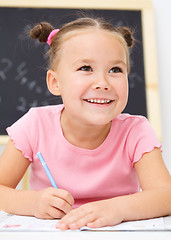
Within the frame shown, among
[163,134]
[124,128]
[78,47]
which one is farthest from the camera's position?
[163,134]

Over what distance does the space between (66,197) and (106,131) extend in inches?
15.1

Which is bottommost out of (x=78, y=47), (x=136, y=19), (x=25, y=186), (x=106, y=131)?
(x=25, y=186)

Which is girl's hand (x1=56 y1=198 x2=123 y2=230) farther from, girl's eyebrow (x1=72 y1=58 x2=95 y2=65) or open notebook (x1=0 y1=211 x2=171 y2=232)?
A: girl's eyebrow (x1=72 y1=58 x2=95 y2=65)

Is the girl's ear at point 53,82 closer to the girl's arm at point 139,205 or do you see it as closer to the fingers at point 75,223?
the girl's arm at point 139,205

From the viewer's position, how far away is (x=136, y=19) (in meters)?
2.17

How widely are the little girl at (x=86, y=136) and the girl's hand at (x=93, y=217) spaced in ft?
0.45

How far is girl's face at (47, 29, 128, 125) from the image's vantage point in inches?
34.7

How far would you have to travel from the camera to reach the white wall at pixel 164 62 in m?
2.00

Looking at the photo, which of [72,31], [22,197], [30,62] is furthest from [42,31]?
[30,62]

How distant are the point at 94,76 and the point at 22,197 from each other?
13.9 inches

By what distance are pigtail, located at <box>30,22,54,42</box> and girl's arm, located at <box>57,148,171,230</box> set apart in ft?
1.67

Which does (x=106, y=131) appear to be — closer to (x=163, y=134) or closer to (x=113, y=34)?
(x=113, y=34)

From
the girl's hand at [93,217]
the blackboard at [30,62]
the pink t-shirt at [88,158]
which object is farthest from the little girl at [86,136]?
the blackboard at [30,62]

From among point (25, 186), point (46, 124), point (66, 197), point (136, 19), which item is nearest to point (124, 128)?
point (46, 124)
